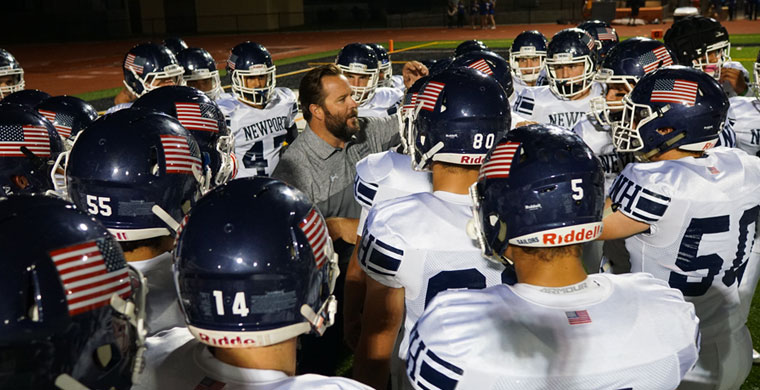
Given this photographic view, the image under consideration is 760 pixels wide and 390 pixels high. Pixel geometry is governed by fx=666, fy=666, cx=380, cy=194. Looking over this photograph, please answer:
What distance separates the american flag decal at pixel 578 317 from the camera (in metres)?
1.84

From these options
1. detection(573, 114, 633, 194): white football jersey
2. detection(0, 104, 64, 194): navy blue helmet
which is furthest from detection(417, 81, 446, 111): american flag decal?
detection(573, 114, 633, 194): white football jersey

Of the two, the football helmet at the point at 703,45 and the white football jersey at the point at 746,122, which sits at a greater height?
the football helmet at the point at 703,45

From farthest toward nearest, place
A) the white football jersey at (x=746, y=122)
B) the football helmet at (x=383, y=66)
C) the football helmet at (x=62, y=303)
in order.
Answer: the football helmet at (x=383, y=66) → the white football jersey at (x=746, y=122) → the football helmet at (x=62, y=303)

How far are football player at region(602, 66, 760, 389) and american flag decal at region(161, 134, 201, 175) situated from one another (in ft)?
5.72

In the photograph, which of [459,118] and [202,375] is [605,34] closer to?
[459,118]

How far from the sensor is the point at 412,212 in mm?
2430

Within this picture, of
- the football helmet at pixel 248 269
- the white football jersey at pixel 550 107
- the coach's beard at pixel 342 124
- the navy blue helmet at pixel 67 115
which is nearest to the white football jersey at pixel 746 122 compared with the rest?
the white football jersey at pixel 550 107

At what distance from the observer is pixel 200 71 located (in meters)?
5.93

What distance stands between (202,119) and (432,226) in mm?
1512

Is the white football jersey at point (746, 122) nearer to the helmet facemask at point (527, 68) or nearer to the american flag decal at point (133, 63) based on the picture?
the helmet facemask at point (527, 68)

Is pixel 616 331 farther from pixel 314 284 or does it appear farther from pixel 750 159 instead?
pixel 750 159

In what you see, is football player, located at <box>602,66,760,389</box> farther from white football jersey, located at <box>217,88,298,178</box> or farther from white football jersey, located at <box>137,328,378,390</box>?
white football jersey, located at <box>217,88,298,178</box>

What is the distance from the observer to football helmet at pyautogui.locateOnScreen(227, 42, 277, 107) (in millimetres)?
5645

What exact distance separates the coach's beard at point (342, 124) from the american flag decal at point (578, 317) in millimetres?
2518
